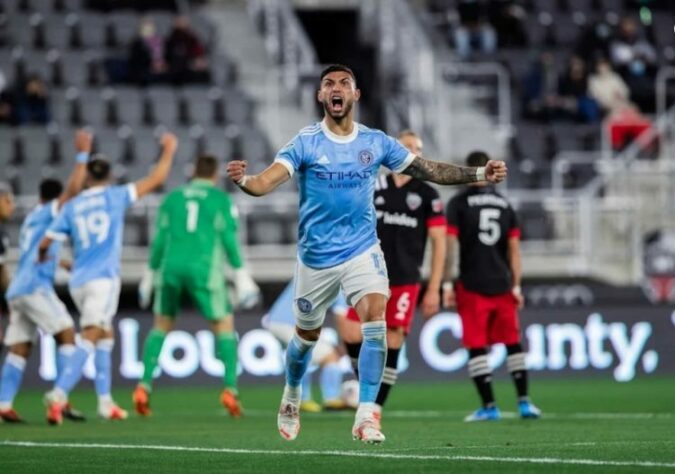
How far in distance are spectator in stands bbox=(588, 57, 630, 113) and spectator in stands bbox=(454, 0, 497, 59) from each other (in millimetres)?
1954

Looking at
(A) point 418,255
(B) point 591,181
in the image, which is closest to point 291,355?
(A) point 418,255

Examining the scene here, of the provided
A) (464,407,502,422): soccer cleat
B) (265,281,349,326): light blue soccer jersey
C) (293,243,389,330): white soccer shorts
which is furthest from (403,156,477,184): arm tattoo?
(265,281,349,326): light blue soccer jersey

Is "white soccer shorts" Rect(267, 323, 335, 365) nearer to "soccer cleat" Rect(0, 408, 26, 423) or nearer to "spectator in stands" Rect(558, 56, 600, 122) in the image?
"soccer cleat" Rect(0, 408, 26, 423)

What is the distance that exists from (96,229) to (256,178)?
5313mm

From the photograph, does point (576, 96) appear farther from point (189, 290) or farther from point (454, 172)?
point (454, 172)

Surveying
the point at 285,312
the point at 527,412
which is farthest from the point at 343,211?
the point at 285,312

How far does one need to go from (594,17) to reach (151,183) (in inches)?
714

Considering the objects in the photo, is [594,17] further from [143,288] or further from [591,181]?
[143,288]

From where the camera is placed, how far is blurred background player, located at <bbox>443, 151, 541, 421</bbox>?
1453 cm

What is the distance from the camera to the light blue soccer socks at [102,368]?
50.2 feet

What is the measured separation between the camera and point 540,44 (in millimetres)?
30562

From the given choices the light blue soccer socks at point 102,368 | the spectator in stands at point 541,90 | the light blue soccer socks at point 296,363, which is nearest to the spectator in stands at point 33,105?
the spectator in stands at point 541,90

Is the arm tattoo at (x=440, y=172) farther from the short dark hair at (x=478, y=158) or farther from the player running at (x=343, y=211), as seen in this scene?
the short dark hair at (x=478, y=158)

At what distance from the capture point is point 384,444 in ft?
34.9
